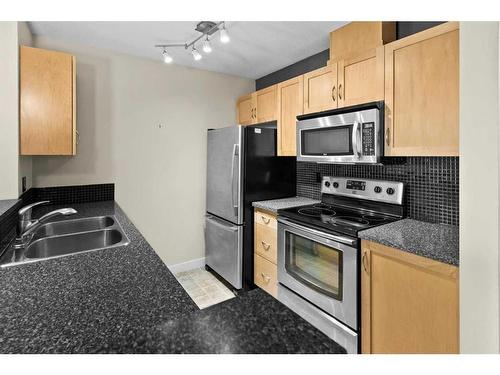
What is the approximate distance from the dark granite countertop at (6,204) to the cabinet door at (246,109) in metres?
2.30

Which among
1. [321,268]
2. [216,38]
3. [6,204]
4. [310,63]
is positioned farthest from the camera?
[310,63]

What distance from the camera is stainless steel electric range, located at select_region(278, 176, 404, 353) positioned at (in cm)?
171

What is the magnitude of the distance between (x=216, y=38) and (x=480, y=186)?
2.26 m

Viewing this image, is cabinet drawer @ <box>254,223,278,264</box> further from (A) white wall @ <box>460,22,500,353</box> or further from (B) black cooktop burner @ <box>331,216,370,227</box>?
(A) white wall @ <box>460,22,500,353</box>

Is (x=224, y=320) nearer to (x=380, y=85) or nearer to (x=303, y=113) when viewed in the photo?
(x=380, y=85)

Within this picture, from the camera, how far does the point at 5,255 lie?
1.25 m

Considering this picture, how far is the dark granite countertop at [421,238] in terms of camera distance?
4.35 ft

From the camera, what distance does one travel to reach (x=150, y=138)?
295 cm

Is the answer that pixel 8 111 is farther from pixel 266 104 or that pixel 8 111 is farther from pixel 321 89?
pixel 321 89

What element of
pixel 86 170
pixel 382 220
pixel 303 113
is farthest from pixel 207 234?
pixel 382 220

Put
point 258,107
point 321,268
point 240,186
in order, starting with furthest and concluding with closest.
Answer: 1. point 258,107
2. point 240,186
3. point 321,268

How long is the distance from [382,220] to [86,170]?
2.66m

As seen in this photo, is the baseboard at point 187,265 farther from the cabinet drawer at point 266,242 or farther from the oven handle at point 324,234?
the oven handle at point 324,234

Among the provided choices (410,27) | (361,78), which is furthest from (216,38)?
(410,27)
